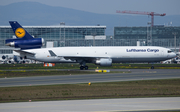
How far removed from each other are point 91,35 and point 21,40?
364 feet

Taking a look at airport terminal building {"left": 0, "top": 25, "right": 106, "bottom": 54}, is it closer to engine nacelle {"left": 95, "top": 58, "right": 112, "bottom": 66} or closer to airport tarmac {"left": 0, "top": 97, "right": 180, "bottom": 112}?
engine nacelle {"left": 95, "top": 58, "right": 112, "bottom": 66}

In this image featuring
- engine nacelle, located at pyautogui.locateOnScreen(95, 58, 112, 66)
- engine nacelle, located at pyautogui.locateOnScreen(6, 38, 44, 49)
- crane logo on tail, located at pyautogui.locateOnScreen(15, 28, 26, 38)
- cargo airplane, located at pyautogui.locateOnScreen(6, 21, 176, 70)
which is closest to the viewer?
engine nacelle, located at pyautogui.locateOnScreen(95, 58, 112, 66)

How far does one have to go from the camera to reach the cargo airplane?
184 ft

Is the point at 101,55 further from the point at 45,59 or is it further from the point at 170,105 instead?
the point at 170,105

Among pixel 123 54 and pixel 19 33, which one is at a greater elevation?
pixel 19 33

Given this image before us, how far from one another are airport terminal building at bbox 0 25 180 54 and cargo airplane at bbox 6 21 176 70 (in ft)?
276

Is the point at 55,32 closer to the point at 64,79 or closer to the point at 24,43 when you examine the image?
the point at 24,43

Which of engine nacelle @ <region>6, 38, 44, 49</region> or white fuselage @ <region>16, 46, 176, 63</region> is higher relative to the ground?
engine nacelle @ <region>6, 38, 44, 49</region>

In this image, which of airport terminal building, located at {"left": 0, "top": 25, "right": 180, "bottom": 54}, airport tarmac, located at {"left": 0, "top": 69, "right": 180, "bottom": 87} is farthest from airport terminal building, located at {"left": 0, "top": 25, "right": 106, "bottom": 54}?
airport tarmac, located at {"left": 0, "top": 69, "right": 180, "bottom": 87}

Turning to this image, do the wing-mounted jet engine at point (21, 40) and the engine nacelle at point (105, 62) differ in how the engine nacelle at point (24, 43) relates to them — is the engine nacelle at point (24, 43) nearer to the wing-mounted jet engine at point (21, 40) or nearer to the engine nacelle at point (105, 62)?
the wing-mounted jet engine at point (21, 40)

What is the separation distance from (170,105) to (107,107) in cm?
409

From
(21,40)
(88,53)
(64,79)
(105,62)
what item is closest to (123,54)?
(105,62)

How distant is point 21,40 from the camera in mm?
57531

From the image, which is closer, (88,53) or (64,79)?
(64,79)
